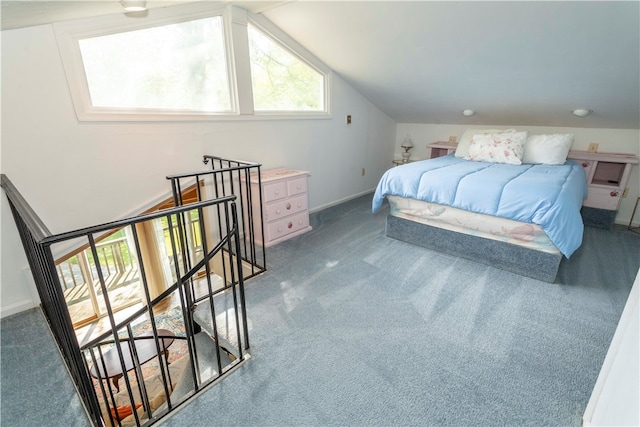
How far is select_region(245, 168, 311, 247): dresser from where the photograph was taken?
2891 millimetres

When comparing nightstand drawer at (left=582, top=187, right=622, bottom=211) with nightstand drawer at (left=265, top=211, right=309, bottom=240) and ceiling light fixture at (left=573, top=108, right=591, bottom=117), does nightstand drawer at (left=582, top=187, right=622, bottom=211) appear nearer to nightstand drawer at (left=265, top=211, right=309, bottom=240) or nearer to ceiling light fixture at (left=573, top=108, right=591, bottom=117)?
ceiling light fixture at (left=573, top=108, right=591, bottom=117)

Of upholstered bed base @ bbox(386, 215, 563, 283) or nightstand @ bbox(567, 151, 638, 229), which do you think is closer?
upholstered bed base @ bbox(386, 215, 563, 283)

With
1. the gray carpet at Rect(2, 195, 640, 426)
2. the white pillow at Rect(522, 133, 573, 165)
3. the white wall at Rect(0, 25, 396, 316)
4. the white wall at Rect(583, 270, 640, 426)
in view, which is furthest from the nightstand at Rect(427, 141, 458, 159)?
the white wall at Rect(583, 270, 640, 426)

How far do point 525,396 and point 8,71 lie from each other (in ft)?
10.7

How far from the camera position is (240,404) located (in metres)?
1.39

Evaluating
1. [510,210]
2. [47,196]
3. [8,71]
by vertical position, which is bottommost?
[510,210]

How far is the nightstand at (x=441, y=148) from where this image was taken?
432 centimetres

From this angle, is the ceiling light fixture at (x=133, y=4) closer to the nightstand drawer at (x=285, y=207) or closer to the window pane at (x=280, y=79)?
the window pane at (x=280, y=79)

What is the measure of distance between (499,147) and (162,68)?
3447 mm

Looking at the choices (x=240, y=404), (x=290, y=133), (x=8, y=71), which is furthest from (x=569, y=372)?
(x=8, y=71)

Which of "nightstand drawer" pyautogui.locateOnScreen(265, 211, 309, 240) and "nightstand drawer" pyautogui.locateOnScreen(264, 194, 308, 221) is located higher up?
"nightstand drawer" pyautogui.locateOnScreen(264, 194, 308, 221)

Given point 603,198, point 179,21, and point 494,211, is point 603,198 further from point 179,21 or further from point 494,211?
point 179,21

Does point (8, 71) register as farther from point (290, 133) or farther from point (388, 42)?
point (388, 42)

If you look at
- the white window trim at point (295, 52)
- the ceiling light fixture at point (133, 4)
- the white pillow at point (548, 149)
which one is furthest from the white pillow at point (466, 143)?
the ceiling light fixture at point (133, 4)
